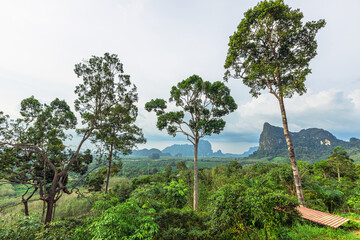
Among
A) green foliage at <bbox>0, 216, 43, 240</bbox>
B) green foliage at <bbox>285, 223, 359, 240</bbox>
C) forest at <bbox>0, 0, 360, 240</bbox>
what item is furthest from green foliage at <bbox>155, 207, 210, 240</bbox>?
green foliage at <bbox>0, 216, 43, 240</bbox>

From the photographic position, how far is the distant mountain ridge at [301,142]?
4754 inches

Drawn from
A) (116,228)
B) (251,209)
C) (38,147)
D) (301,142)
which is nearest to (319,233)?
(251,209)

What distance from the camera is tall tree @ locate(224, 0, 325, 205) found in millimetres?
6613

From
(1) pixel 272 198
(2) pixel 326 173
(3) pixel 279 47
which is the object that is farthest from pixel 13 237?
(2) pixel 326 173

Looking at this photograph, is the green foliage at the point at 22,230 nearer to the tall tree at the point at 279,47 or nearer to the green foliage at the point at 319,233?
the green foliage at the point at 319,233

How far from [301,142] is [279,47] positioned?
181 m

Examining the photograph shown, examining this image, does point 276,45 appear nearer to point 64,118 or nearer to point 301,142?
point 64,118

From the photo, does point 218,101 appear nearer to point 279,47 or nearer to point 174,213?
point 279,47

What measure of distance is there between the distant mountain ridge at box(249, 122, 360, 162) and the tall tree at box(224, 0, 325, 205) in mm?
139550

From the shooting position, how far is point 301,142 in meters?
142

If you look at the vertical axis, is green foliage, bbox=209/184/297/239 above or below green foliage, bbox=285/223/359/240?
above

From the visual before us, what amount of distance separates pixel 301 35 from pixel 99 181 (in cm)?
2197

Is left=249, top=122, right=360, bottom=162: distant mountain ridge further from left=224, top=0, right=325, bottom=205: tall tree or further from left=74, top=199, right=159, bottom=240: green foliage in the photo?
left=74, top=199, right=159, bottom=240: green foliage

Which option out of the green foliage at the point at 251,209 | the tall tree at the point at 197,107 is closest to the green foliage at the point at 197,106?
the tall tree at the point at 197,107
